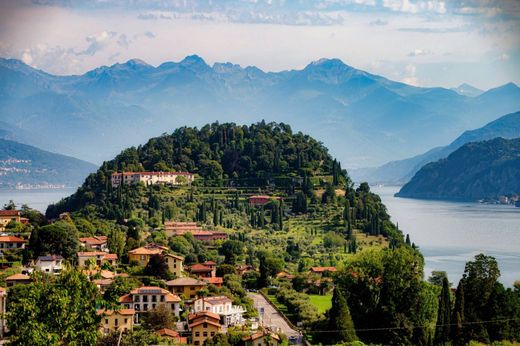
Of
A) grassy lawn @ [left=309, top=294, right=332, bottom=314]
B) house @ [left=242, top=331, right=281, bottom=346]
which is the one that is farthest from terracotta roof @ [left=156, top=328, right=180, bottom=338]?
grassy lawn @ [left=309, top=294, right=332, bottom=314]

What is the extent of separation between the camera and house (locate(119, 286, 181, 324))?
24.2 meters

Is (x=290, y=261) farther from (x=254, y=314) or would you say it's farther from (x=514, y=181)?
(x=514, y=181)

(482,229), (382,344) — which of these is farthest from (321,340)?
(482,229)

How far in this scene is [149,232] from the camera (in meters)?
41.1

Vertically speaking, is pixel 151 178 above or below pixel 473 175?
below

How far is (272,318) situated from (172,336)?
449cm

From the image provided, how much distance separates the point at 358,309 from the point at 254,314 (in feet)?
9.57

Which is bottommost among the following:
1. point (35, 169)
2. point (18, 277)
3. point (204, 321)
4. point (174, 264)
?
point (204, 321)

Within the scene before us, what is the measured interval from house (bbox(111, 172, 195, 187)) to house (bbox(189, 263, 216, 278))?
64.4ft

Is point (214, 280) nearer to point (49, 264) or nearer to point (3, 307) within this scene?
point (49, 264)

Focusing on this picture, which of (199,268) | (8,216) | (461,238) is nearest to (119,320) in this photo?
(199,268)

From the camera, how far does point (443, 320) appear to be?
72.4 feet

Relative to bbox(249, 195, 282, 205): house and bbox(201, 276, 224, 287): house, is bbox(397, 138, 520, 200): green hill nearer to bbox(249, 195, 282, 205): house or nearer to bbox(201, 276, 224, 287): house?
A: bbox(249, 195, 282, 205): house

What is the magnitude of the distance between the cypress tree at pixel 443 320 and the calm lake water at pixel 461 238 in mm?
15268
